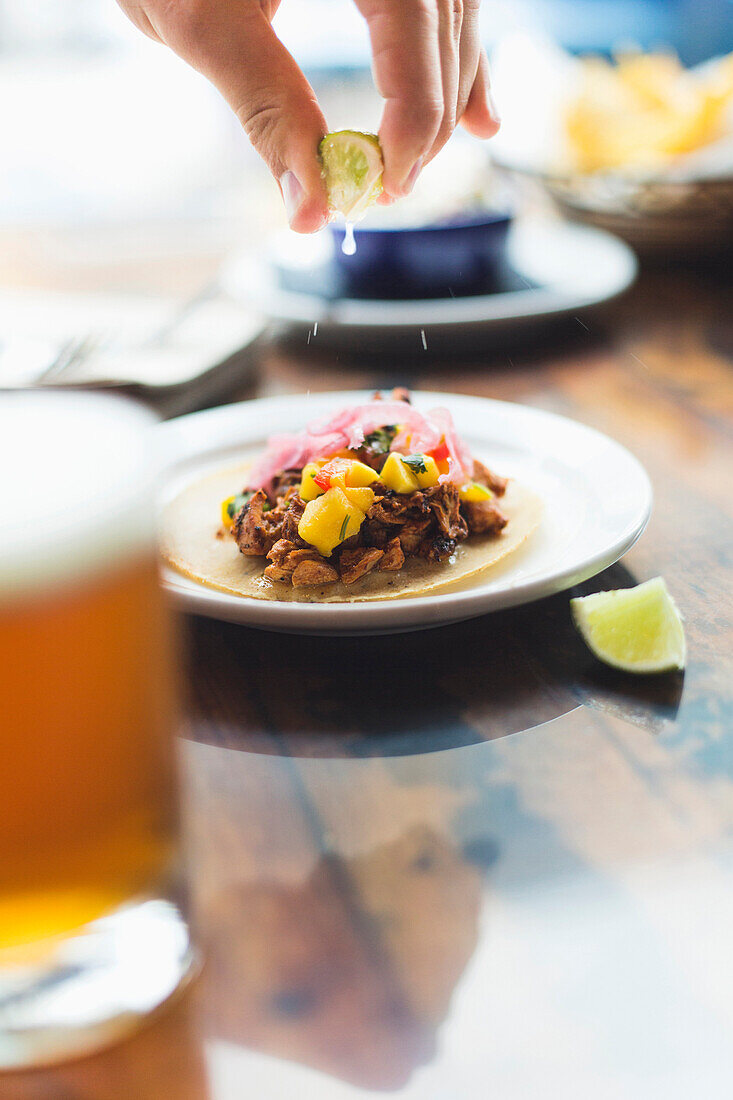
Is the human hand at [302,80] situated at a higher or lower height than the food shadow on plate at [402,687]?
higher

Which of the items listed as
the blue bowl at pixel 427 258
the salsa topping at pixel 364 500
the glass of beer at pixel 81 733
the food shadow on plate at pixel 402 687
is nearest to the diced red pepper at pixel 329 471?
the salsa topping at pixel 364 500

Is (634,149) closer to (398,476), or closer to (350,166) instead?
(350,166)

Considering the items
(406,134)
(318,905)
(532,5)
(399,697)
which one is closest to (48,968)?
(318,905)

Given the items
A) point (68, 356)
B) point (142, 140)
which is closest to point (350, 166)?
point (68, 356)

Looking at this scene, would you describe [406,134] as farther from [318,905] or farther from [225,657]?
[318,905]

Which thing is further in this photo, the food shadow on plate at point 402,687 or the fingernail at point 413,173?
the fingernail at point 413,173

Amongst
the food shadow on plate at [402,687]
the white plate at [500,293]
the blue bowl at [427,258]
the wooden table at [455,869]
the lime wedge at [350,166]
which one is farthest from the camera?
the blue bowl at [427,258]

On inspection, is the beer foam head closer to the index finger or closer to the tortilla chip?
the tortilla chip

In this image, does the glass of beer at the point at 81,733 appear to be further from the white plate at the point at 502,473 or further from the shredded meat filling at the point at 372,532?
the shredded meat filling at the point at 372,532
